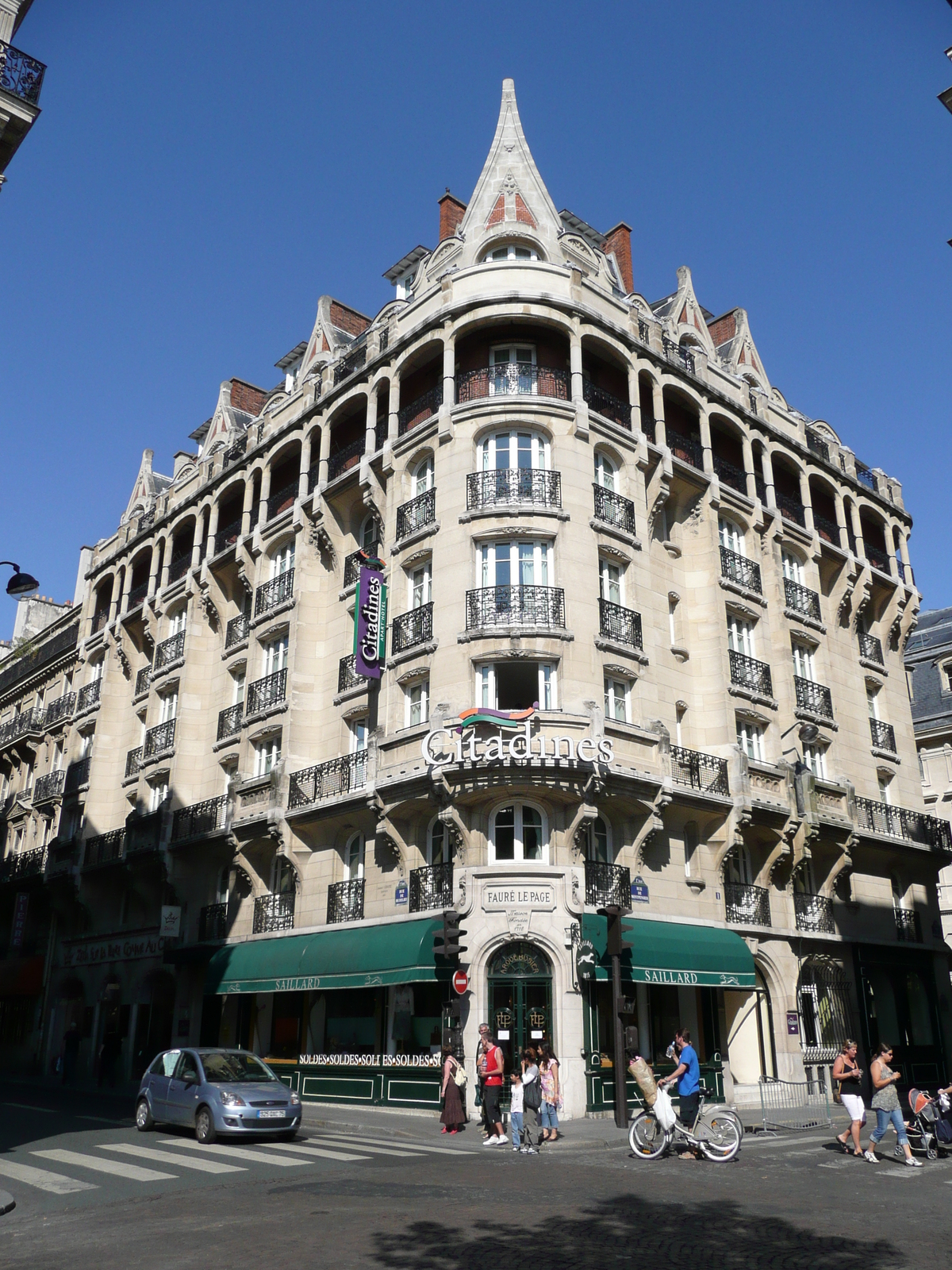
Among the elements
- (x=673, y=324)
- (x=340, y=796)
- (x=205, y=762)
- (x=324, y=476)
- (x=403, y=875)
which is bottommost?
(x=403, y=875)

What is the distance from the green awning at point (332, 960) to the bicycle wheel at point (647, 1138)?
713 centimetres

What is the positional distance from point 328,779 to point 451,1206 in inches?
669

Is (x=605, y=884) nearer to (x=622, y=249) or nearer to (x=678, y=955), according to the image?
(x=678, y=955)

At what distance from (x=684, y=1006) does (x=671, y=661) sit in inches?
335

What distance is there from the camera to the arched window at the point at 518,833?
22812 millimetres

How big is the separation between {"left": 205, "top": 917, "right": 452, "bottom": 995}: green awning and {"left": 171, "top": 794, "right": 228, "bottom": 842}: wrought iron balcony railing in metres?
3.61

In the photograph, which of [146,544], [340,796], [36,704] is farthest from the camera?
[36,704]

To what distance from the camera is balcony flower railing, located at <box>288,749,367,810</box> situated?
26.2m

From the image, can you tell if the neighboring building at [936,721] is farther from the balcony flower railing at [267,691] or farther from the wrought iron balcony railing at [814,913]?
the balcony flower railing at [267,691]

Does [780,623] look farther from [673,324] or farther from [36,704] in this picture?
[36,704]

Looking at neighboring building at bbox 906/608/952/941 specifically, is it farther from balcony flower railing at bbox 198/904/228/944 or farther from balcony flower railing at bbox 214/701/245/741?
balcony flower railing at bbox 198/904/228/944

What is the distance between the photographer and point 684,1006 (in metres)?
Answer: 24.8

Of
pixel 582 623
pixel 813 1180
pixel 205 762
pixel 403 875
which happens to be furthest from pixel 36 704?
pixel 813 1180

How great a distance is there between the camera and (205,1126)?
15.8 m
